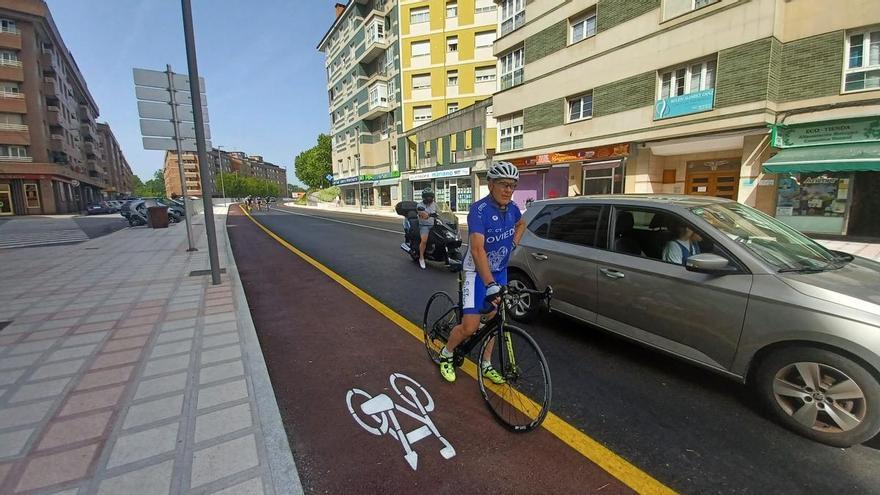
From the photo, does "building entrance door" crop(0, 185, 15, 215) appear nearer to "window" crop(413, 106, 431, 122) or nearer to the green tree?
the green tree

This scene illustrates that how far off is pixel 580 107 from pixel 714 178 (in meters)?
6.61

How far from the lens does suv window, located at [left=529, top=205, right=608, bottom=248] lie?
3.91 meters

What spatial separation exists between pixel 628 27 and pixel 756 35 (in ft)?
15.2

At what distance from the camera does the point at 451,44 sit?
106ft

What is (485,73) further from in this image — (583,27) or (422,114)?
(583,27)

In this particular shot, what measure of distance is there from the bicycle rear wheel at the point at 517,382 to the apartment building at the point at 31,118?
5117 cm

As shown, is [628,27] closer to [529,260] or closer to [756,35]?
[756,35]

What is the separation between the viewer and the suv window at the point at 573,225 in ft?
12.8

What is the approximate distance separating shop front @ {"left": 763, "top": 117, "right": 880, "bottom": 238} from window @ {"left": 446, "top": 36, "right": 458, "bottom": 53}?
26252mm

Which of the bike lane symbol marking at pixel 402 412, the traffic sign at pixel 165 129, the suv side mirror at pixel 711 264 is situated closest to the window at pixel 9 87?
the traffic sign at pixel 165 129

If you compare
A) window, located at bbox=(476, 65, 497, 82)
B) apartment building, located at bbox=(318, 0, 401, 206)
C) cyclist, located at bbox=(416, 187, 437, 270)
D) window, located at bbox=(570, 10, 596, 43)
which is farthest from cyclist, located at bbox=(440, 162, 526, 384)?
apartment building, located at bbox=(318, 0, 401, 206)

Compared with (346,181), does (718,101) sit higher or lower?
higher

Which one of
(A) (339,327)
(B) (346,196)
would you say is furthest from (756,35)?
(B) (346,196)

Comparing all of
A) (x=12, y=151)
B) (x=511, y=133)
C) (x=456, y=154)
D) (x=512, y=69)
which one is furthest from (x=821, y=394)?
(x=12, y=151)
